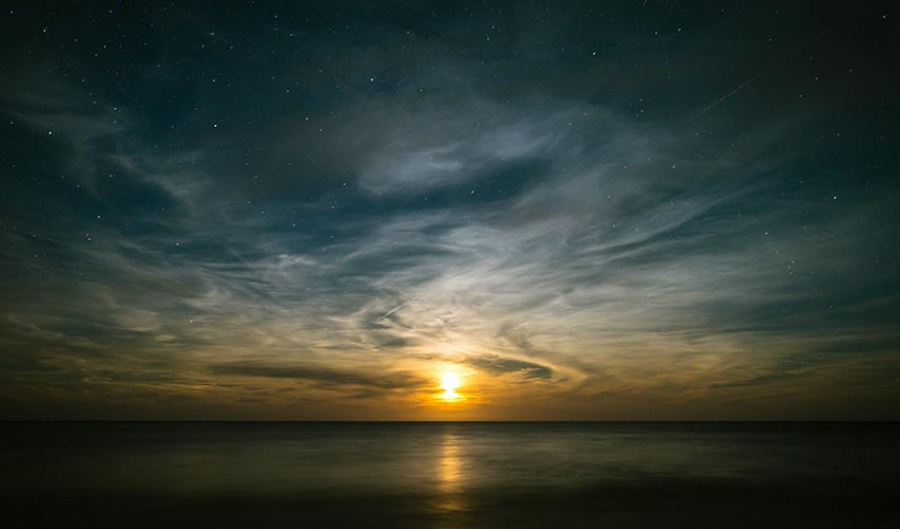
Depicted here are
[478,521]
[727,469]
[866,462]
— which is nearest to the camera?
[478,521]

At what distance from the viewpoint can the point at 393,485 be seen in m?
25.0

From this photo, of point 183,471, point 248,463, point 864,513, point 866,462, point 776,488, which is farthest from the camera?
point 866,462

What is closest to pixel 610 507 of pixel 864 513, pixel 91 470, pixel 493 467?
pixel 864 513

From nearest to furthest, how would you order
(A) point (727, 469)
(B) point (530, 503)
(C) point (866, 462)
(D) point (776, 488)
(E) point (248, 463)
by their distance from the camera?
(B) point (530, 503) → (D) point (776, 488) → (A) point (727, 469) → (E) point (248, 463) → (C) point (866, 462)

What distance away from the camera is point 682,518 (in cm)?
1708

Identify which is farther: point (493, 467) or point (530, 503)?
point (493, 467)

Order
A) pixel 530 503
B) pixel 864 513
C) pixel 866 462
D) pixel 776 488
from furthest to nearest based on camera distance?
pixel 866 462 < pixel 776 488 < pixel 530 503 < pixel 864 513

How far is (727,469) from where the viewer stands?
1293 inches

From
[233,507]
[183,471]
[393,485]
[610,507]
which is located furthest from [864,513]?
[183,471]

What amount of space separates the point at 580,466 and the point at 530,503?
52.1 ft

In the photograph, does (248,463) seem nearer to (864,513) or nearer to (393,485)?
(393,485)

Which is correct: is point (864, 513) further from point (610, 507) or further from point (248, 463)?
point (248, 463)

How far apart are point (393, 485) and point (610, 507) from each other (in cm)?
987

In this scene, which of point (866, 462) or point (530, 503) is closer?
point (530, 503)
